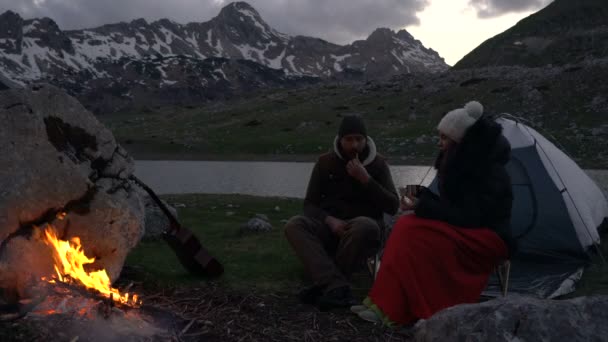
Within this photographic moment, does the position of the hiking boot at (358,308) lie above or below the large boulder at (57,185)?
below

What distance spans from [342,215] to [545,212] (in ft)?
13.9

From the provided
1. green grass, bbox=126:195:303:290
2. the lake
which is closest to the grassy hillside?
the lake

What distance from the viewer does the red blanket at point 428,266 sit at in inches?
226

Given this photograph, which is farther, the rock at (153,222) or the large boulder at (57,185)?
the rock at (153,222)

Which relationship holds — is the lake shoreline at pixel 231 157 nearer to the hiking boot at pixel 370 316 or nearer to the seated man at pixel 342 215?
the seated man at pixel 342 215

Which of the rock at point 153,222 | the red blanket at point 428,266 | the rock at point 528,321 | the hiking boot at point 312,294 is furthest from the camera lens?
the rock at point 153,222

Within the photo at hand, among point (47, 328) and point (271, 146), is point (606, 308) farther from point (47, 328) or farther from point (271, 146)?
point (271, 146)

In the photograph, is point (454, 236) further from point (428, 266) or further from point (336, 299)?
point (336, 299)

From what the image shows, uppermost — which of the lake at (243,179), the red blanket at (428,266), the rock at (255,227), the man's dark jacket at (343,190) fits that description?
the man's dark jacket at (343,190)

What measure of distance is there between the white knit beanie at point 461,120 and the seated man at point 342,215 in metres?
1.16

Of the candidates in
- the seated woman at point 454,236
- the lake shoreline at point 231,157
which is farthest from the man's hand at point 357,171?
the lake shoreline at point 231,157

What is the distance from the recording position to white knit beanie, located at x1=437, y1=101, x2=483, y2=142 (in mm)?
6008

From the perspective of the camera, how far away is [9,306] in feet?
14.8

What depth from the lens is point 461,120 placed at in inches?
237
